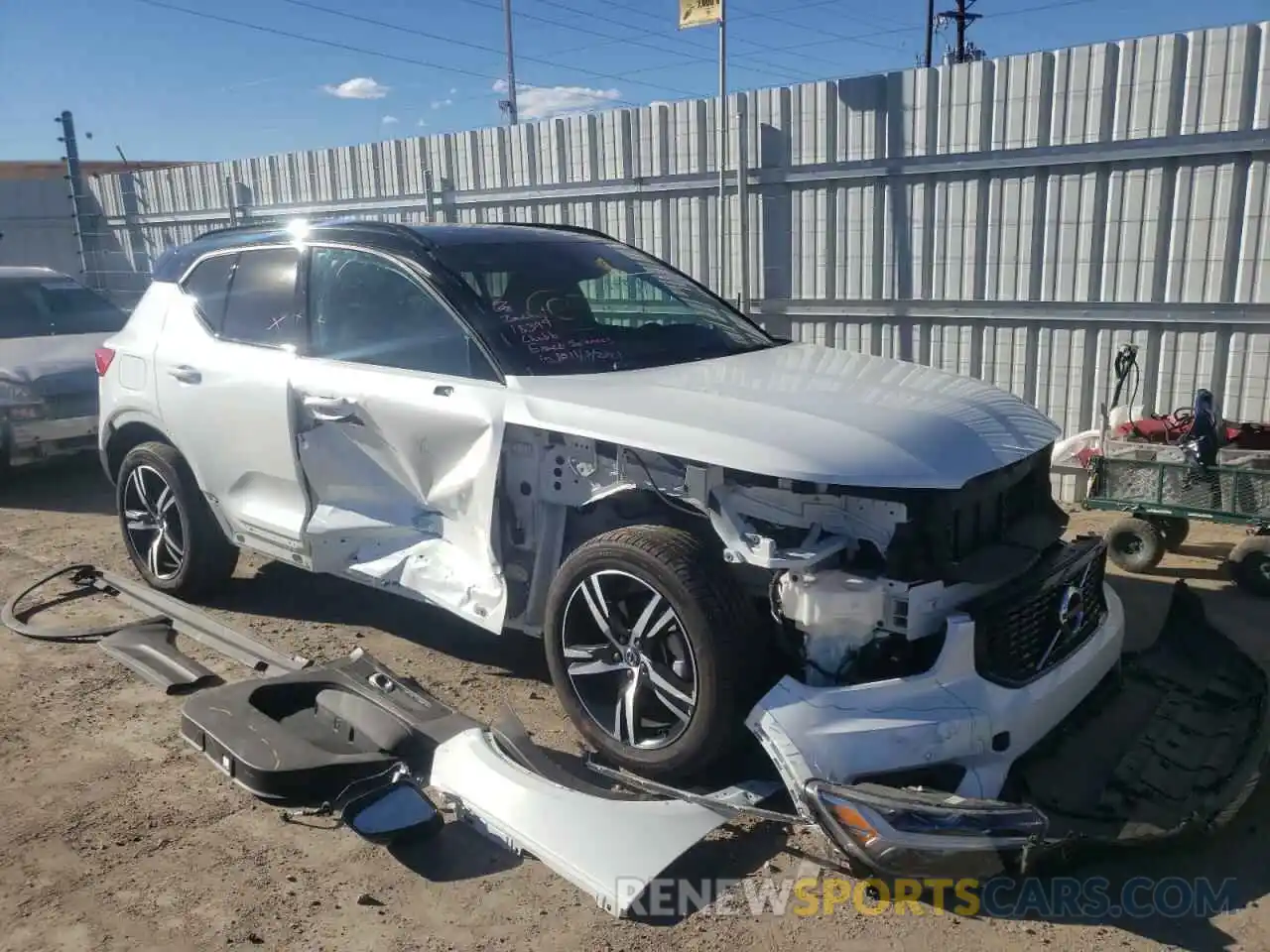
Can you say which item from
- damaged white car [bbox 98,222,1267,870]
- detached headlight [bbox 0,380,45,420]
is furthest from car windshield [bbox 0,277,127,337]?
damaged white car [bbox 98,222,1267,870]

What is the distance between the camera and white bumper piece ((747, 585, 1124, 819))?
2973 millimetres

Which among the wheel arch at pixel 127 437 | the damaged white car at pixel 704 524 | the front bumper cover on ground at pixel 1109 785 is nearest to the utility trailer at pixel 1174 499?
the front bumper cover on ground at pixel 1109 785

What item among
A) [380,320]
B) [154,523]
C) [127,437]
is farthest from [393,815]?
[127,437]

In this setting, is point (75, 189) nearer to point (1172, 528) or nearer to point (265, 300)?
point (265, 300)

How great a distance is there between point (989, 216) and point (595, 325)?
417 centimetres

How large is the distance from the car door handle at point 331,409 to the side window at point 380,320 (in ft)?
0.65

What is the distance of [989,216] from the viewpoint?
724cm

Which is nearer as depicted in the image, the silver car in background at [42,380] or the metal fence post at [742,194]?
the silver car in background at [42,380]

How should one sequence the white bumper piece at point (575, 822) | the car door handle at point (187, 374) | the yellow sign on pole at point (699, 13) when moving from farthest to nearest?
the yellow sign on pole at point (699, 13)
the car door handle at point (187, 374)
the white bumper piece at point (575, 822)

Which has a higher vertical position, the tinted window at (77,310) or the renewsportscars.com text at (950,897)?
the tinted window at (77,310)

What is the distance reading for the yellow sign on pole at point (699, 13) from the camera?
27.2 ft

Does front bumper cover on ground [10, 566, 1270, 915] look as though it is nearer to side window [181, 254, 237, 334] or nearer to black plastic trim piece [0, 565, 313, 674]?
black plastic trim piece [0, 565, 313, 674]

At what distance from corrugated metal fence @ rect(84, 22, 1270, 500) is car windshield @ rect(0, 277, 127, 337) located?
4.29m

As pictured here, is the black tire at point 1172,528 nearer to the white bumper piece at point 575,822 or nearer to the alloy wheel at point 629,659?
the alloy wheel at point 629,659
